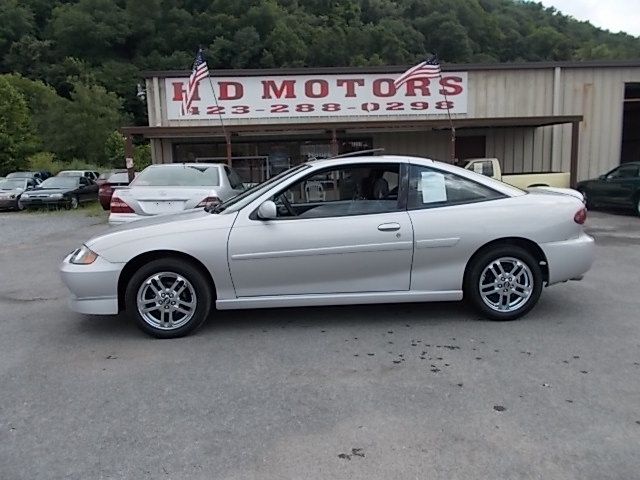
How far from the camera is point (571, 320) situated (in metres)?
5.17

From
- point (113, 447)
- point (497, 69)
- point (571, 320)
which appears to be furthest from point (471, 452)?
point (497, 69)

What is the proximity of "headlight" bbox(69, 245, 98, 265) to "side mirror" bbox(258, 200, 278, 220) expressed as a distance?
147cm

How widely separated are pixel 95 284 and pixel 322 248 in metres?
1.98

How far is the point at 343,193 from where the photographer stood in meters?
5.24

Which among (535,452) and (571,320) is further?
(571,320)

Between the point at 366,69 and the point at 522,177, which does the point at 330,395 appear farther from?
the point at 366,69

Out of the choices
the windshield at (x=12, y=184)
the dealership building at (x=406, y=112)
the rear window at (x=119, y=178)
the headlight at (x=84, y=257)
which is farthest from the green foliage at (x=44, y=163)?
the headlight at (x=84, y=257)

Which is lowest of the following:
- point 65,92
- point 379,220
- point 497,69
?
point 379,220

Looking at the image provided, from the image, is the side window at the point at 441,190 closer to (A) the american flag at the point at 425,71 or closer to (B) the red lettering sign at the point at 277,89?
(A) the american flag at the point at 425,71

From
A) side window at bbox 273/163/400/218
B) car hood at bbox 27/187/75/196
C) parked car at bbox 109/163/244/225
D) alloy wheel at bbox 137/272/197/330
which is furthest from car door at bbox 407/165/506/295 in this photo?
car hood at bbox 27/187/75/196

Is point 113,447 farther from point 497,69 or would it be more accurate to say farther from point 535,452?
point 497,69

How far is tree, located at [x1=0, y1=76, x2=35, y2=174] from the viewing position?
137 ft

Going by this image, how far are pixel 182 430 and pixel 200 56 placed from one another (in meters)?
12.1

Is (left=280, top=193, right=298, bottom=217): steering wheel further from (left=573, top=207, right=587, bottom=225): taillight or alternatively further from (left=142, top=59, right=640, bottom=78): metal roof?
(left=142, top=59, right=640, bottom=78): metal roof
